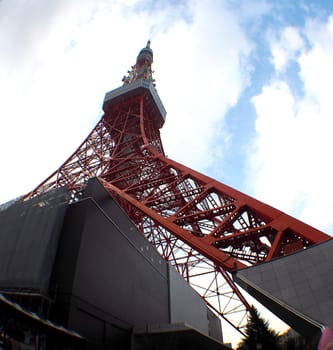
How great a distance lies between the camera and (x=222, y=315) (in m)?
13.9

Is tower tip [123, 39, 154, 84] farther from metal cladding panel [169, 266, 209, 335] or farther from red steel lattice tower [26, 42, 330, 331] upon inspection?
metal cladding panel [169, 266, 209, 335]

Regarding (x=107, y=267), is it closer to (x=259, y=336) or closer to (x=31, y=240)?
(x=31, y=240)

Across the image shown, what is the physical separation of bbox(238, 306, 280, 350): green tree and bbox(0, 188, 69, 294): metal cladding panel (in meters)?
7.10

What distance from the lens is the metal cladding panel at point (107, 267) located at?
18.5ft

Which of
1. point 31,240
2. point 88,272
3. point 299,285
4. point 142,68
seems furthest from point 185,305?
point 142,68

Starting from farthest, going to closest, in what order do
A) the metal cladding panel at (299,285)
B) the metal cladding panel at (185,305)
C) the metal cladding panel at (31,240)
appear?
the metal cladding panel at (185,305)
the metal cladding panel at (31,240)
the metal cladding panel at (299,285)

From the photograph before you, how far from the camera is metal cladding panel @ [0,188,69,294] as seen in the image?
559 cm

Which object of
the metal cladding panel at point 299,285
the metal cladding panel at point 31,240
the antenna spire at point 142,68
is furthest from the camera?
the antenna spire at point 142,68

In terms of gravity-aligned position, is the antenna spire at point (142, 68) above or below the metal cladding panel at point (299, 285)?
above

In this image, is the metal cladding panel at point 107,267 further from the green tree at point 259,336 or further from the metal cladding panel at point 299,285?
the green tree at point 259,336

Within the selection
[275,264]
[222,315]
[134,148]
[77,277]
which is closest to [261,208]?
[275,264]

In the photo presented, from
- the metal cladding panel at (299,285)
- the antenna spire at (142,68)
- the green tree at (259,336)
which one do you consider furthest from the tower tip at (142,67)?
the metal cladding panel at (299,285)

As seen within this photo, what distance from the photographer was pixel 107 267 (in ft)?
21.5

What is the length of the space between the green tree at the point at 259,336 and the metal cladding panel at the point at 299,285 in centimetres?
Result: 408
